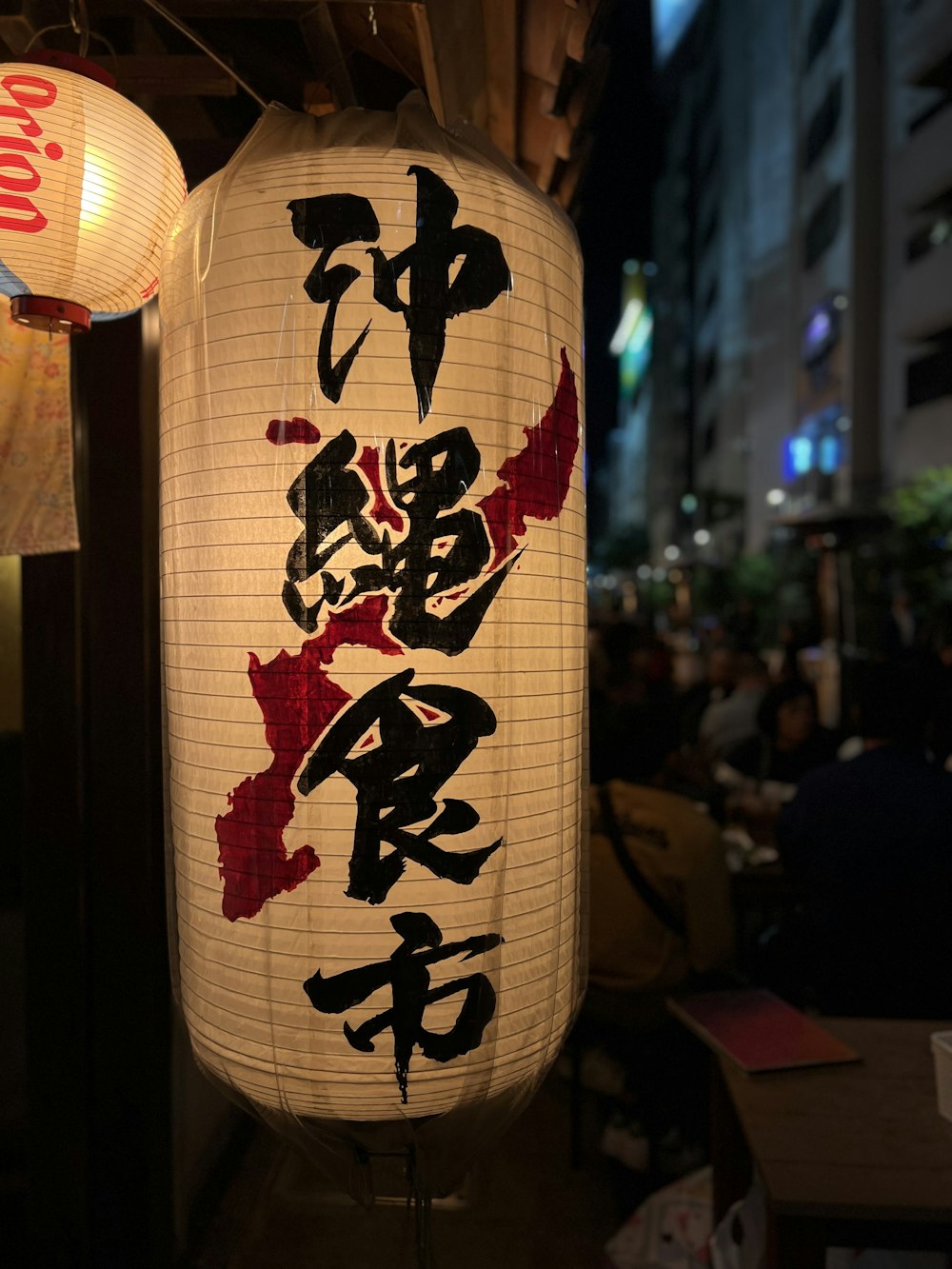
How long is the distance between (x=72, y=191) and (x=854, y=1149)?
3.25 meters

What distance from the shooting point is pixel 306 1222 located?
12.4 feet

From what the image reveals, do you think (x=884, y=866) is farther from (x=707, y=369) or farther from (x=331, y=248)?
(x=707, y=369)

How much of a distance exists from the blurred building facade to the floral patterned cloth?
11289 millimetres

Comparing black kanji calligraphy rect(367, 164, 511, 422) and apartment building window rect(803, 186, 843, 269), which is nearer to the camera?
black kanji calligraphy rect(367, 164, 511, 422)

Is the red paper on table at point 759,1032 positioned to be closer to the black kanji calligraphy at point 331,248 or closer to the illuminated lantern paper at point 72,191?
the black kanji calligraphy at point 331,248

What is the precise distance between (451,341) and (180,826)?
1.17 meters

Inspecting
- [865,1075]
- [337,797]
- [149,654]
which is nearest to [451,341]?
[337,797]

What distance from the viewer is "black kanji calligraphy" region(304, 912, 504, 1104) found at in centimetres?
164

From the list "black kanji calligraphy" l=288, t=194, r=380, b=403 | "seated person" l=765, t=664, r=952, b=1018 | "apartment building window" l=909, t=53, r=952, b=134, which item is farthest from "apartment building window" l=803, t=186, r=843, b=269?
"black kanji calligraphy" l=288, t=194, r=380, b=403

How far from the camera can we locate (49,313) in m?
2.01

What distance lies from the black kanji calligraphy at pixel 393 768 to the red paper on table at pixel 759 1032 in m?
1.87

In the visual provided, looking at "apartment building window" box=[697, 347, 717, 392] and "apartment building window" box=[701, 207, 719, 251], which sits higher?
"apartment building window" box=[701, 207, 719, 251]

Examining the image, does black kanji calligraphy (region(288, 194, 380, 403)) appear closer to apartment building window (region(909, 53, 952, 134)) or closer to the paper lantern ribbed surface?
the paper lantern ribbed surface

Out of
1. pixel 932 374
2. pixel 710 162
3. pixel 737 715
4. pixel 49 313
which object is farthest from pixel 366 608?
pixel 710 162
